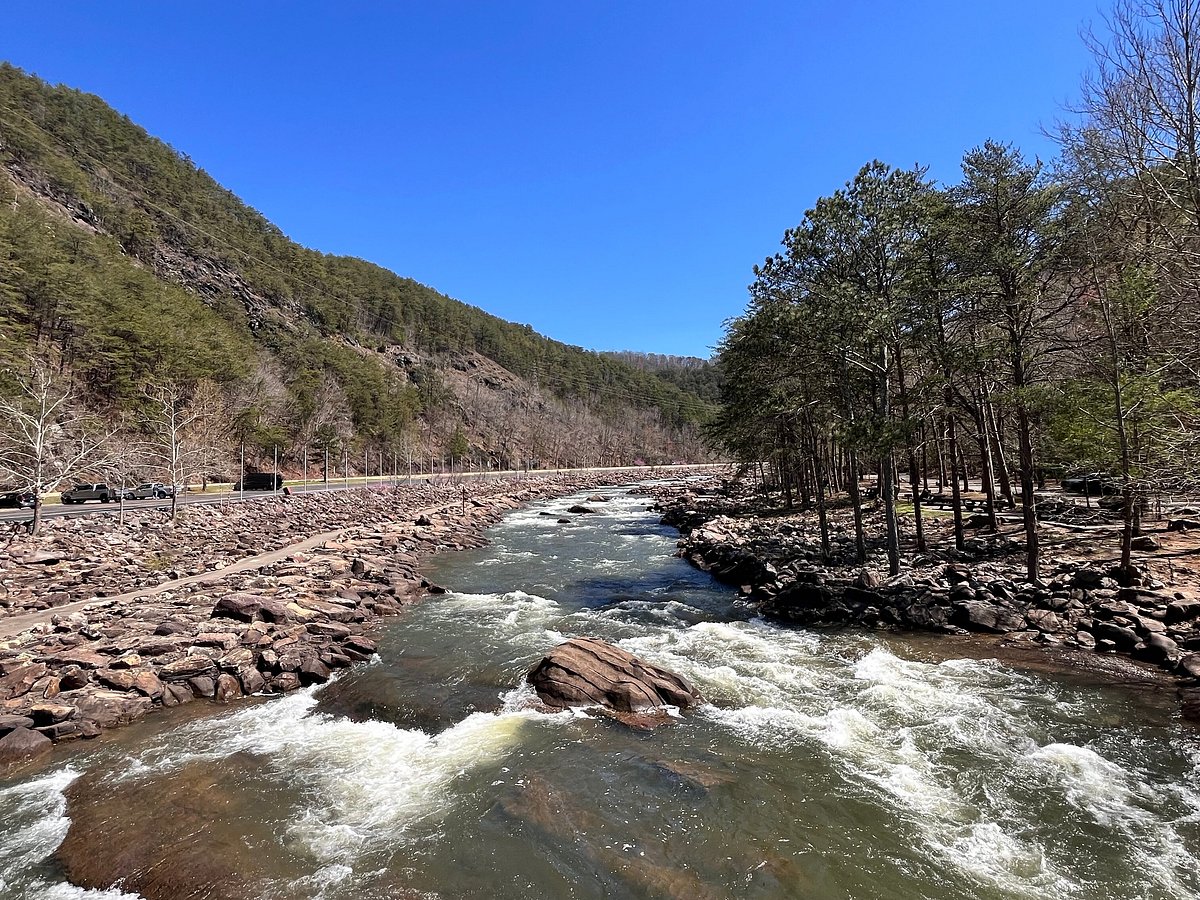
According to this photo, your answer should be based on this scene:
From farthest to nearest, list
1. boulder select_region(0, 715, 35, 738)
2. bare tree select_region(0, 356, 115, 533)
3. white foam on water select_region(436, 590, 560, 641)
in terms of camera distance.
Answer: bare tree select_region(0, 356, 115, 533)
white foam on water select_region(436, 590, 560, 641)
boulder select_region(0, 715, 35, 738)

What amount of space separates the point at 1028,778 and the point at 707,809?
3.98m

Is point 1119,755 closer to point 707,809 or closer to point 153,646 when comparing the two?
point 707,809

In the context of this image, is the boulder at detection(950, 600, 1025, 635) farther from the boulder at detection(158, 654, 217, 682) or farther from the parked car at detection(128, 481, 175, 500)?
the parked car at detection(128, 481, 175, 500)

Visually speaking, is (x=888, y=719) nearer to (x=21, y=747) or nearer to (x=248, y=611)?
(x=21, y=747)

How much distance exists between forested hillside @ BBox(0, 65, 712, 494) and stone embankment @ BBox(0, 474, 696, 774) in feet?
64.1

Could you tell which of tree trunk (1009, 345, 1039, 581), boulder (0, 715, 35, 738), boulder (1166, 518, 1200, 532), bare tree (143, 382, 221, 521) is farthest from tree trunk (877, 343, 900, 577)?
bare tree (143, 382, 221, 521)

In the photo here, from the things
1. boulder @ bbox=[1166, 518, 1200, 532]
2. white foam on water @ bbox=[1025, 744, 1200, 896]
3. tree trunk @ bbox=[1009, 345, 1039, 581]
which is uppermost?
tree trunk @ bbox=[1009, 345, 1039, 581]

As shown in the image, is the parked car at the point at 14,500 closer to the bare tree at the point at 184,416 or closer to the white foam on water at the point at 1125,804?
the bare tree at the point at 184,416

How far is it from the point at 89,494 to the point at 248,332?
44.4m

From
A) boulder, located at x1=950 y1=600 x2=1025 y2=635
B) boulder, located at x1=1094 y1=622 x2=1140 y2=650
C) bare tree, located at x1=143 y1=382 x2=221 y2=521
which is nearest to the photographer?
boulder, located at x1=1094 y1=622 x2=1140 y2=650

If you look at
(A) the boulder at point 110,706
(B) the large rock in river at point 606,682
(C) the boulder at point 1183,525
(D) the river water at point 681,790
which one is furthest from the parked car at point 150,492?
(C) the boulder at point 1183,525

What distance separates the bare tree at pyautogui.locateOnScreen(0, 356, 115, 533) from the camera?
68.7 feet

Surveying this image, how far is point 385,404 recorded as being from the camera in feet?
247

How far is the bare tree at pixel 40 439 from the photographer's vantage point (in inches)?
824
